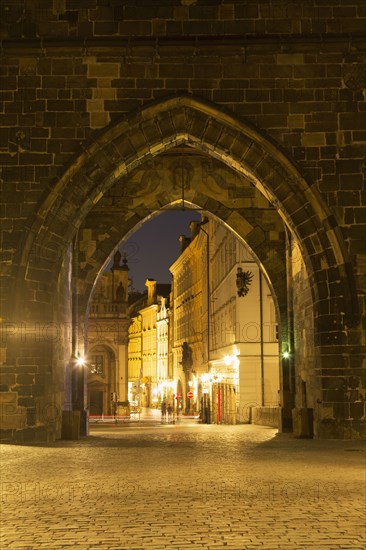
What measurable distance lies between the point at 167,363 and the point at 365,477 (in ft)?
184

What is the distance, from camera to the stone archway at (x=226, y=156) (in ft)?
47.1

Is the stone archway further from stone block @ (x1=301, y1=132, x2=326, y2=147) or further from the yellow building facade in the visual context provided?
the yellow building facade

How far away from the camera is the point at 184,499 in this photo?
743 centimetres

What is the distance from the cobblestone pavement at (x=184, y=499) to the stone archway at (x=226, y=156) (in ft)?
9.37

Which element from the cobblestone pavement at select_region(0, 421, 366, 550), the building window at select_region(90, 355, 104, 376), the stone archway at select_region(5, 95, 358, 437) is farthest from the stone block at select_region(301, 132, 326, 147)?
the building window at select_region(90, 355, 104, 376)

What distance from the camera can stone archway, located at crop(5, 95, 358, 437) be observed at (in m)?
14.4

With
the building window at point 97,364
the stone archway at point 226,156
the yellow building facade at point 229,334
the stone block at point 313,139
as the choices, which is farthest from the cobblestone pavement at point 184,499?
the building window at point 97,364

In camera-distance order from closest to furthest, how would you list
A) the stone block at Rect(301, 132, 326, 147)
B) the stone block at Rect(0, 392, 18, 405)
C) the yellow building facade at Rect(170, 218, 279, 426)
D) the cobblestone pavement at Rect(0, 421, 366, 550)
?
the cobblestone pavement at Rect(0, 421, 366, 550), the stone block at Rect(0, 392, 18, 405), the stone block at Rect(301, 132, 326, 147), the yellow building facade at Rect(170, 218, 279, 426)

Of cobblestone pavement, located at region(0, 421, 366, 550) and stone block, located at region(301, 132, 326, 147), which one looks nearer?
cobblestone pavement, located at region(0, 421, 366, 550)

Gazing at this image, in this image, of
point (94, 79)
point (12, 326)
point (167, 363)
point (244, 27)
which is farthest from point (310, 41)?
point (167, 363)

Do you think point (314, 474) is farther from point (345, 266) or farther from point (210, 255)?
point (210, 255)

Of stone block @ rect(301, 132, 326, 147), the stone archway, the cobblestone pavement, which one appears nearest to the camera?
the cobblestone pavement

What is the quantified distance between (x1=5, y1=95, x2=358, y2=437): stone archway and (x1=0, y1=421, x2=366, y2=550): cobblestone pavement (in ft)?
9.37

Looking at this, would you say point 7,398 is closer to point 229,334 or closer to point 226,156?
point 226,156
